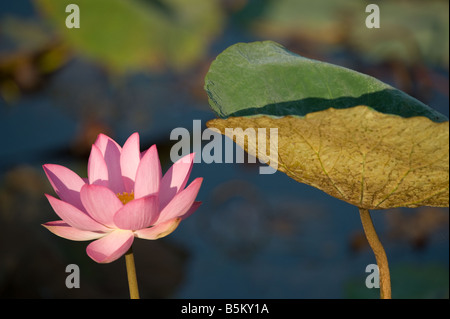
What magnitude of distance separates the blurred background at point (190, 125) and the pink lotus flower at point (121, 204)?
160 centimetres

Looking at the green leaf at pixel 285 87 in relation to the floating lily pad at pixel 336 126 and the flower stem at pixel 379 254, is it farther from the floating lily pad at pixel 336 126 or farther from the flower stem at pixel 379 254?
the flower stem at pixel 379 254

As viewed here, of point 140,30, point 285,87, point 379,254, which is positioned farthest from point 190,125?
point 379,254

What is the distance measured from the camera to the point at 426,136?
1.07 feet

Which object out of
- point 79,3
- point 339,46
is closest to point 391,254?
point 339,46

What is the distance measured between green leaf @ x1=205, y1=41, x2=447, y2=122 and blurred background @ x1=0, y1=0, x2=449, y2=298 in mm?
1574

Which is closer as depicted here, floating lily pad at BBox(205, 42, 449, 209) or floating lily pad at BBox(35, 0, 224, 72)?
floating lily pad at BBox(205, 42, 449, 209)

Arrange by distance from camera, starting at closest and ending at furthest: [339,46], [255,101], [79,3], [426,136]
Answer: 1. [426,136]
2. [255,101]
3. [79,3]
4. [339,46]

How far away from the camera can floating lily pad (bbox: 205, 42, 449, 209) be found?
1.09 feet

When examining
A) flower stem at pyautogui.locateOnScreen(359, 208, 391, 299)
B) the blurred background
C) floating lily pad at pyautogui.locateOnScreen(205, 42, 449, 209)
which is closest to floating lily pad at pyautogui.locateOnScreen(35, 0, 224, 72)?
the blurred background

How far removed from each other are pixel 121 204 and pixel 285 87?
0.63 feet

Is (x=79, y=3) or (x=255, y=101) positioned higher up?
(x=79, y=3)

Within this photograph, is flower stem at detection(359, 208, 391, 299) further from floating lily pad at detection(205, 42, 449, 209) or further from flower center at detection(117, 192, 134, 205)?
flower center at detection(117, 192, 134, 205)

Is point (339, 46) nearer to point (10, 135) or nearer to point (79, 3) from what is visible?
point (79, 3)

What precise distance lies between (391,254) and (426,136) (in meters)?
1.84
